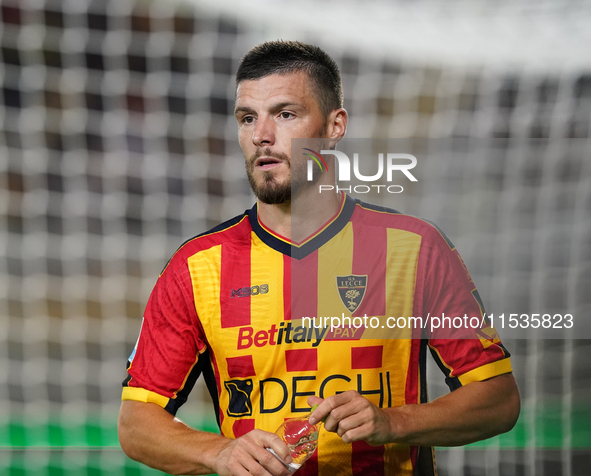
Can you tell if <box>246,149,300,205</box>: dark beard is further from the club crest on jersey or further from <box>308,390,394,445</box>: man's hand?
<box>308,390,394,445</box>: man's hand

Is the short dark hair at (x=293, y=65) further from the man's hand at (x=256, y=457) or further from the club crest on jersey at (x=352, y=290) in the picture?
the man's hand at (x=256, y=457)

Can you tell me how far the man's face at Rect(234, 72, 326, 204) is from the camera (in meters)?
1.64

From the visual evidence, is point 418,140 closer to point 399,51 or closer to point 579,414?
point 399,51

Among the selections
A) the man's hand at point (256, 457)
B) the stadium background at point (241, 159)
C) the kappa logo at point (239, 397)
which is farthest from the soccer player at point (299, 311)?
the stadium background at point (241, 159)

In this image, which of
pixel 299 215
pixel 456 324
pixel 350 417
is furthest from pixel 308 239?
pixel 350 417

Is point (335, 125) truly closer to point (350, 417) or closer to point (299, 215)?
point (299, 215)

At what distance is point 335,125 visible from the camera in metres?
1.80

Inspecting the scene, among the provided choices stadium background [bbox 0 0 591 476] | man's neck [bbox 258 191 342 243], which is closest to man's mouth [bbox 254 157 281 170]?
man's neck [bbox 258 191 342 243]

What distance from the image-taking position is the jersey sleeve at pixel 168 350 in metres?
1.64

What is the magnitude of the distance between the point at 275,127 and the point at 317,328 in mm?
585

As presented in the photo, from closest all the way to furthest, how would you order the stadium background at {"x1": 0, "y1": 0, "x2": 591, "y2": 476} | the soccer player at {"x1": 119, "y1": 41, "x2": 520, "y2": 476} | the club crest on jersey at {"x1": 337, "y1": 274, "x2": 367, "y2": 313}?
the soccer player at {"x1": 119, "y1": 41, "x2": 520, "y2": 476} < the club crest on jersey at {"x1": 337, "y1": 274, "x2": 367, "y2": 313} < the stadium background at {"x1": 0, "y1": 0, "x2": 591, "y2": 476}

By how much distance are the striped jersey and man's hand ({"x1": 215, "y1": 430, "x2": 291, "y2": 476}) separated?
11.5 inches

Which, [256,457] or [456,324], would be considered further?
[456,324]

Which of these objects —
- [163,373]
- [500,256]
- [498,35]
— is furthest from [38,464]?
[498,35]
